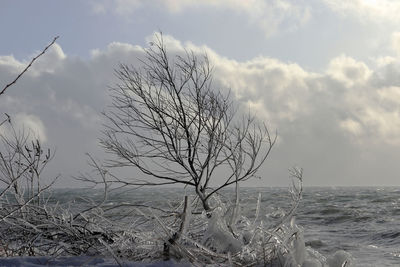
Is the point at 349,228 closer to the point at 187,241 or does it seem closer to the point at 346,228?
the point at 346,228

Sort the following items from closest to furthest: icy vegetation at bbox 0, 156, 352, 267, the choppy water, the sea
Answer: icy vegetation at bbox 0, 156, 352, 267, the sea, the choppy water

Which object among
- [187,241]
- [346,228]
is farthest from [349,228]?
[187,241]

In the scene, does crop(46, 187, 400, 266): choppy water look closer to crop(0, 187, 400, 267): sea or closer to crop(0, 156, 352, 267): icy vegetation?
crop(0, 187, 400, 267): sea

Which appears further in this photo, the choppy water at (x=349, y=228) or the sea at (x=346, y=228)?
the choppy water at (x=349, y=228)

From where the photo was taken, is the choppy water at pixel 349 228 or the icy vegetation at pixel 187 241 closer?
the icy vegetation at pixel 187 241

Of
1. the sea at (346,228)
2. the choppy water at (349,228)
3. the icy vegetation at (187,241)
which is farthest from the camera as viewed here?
the choppy water at (349,228)

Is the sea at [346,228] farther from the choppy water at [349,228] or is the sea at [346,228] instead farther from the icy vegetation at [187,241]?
the icy vegetation at [187,241]

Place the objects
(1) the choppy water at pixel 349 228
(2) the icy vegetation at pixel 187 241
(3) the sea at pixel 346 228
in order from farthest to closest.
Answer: (1) the choppy water at pixel 349 228 → (3) the sea at pixel 346 228 → (2) the icy vegetation at pixel 187 241

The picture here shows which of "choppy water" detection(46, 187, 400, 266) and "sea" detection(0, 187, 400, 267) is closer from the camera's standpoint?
"sea" detection(0, 187, 400, 267)

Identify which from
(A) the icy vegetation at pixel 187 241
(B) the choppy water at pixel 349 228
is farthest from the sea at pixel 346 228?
(A) the icy vegetation at pixel 187 241

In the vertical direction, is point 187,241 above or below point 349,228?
above

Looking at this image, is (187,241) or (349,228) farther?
(349,228)

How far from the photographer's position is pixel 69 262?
3.59 metres

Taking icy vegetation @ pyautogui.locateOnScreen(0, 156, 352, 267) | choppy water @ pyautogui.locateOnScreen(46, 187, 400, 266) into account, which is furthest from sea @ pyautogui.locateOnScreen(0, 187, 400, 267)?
icy vegetation @ pyautogui.locateOnScreen(0, 156, 352, 267)
